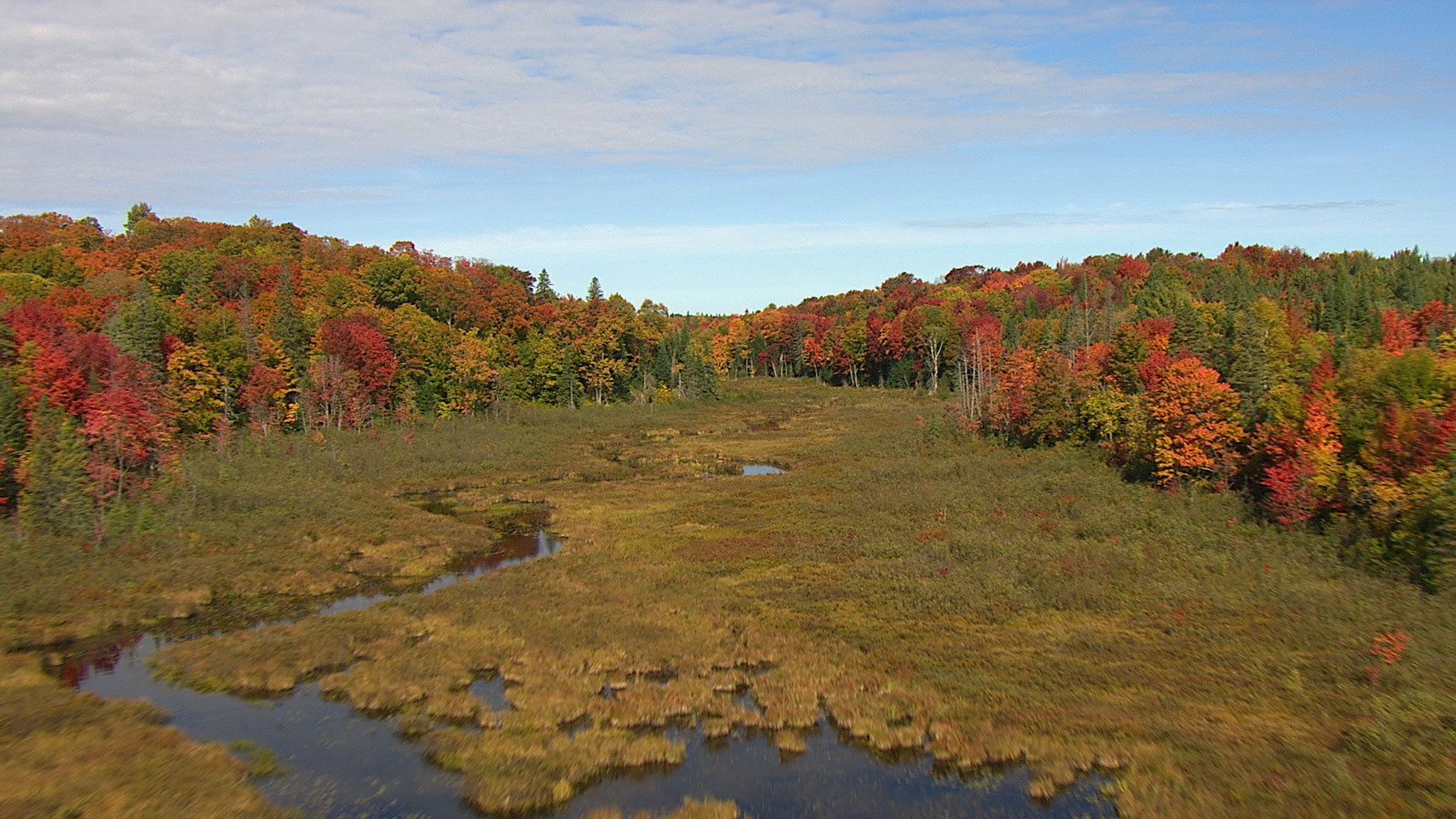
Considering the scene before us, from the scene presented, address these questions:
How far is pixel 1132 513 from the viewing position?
43.5 m

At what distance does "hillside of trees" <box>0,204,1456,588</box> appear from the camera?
38.6m

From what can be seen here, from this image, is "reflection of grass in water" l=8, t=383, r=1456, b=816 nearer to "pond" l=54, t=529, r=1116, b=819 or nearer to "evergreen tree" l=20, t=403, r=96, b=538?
"pond" l=54, t=529, r=1116, b=819

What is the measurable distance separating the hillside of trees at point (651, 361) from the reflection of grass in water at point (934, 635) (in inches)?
152

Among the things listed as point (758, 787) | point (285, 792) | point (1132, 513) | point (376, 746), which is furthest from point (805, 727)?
point (1132, 513)

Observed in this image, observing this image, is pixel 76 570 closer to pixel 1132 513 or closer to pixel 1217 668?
pixel 1217 668

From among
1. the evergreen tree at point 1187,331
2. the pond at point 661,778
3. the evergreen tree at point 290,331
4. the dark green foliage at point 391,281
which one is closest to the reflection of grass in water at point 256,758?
the pond at point 661,778

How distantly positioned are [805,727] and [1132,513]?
A: 26.9 m

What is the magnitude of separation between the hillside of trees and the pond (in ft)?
68.4

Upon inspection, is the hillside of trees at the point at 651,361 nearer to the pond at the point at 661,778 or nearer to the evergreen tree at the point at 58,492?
the evergreen tree at the point at 58,492

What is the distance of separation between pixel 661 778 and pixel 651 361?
111 metres

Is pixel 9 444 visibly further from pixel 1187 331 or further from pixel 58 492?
pixel 1187 331

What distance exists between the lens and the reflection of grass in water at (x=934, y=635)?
2130 centimetres

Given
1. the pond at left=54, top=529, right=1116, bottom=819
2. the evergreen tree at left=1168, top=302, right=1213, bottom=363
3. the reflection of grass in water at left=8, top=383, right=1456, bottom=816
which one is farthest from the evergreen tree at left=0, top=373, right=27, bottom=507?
the evergreen tree at left=1168, top=302, right=1213, bottom=363

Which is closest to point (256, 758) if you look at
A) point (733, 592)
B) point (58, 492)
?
point (733, 592)
